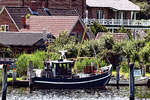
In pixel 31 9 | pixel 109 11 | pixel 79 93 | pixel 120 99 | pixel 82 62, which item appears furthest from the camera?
pixel 109 11

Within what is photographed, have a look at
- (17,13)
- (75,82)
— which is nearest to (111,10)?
(17,13)

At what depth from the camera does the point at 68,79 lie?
6081cm

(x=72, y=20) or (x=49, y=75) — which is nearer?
(x=49, y=75)

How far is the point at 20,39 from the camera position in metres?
77.2

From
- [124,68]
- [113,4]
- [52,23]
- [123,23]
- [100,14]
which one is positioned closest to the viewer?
[124,68]

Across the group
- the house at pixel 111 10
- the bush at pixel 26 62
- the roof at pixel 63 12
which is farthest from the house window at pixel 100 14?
the bush at pixel 26 62

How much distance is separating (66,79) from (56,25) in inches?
1009

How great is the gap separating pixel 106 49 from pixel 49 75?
13.7 meters

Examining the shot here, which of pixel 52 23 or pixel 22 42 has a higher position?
pixel 52 23

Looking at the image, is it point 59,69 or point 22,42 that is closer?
point 59,69

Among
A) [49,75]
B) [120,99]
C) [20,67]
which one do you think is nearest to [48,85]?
[49,75]

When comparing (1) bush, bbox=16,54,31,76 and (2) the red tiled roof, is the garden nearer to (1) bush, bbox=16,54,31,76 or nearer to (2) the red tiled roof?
(1) bush, bbox=16,54,31,76

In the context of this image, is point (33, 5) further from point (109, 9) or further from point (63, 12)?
point (109, 9)

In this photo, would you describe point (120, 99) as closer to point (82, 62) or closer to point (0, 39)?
point (82, 62)
